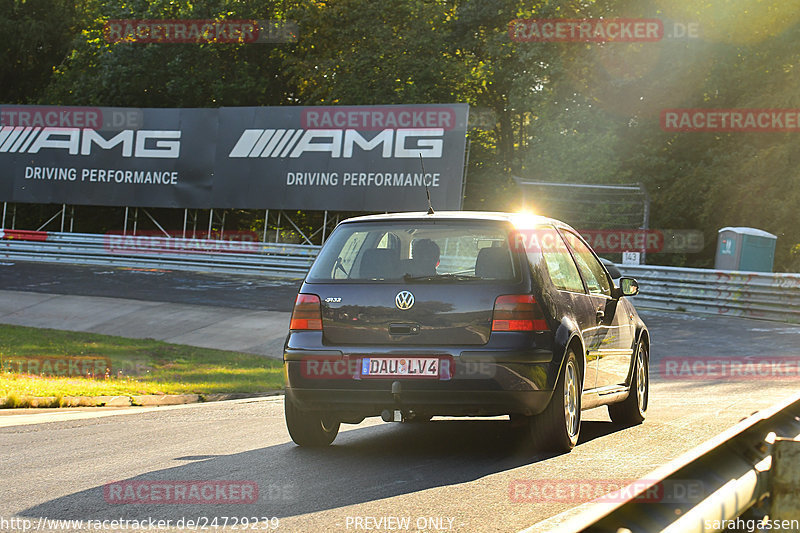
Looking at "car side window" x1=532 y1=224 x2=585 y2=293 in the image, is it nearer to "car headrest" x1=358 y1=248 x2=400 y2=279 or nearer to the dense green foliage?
"car headrest" x1=358 y1=248 x2=400 y2=279

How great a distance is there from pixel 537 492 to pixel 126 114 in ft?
114

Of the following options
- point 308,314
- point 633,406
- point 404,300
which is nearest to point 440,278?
point 404,300

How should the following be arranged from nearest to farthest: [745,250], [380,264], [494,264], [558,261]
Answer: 1. [494,264]
2. [380,264]
3. [558,261]
4. [745,250]

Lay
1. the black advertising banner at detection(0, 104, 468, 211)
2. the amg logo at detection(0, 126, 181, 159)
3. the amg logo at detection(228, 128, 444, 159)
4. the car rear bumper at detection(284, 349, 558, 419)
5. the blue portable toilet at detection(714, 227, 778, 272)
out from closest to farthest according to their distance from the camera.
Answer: the car rear bumper at detection(284, 349, 558, 419), the blue portable toilet at detection(714, 227, 778, 272), the amg logo at detection(228, 128, 444, 159), the black advertising banner at detection(0, 104, 468, 211), the amg logo at detection(0, 126, 181, 159)

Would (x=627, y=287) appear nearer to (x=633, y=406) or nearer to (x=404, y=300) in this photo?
(x=633, y=406)

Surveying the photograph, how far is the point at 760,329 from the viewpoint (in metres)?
21.3

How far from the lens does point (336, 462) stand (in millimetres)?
7156

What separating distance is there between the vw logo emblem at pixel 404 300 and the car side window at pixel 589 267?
180 cm

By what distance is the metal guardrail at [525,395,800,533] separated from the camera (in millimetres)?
3352

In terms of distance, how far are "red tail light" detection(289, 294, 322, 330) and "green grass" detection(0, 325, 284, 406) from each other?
5.22m

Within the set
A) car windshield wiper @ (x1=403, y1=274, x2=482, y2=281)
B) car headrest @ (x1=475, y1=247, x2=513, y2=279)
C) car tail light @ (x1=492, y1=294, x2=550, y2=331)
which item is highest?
car headrest @ (x1=475, y1=247, x2=513, y2=279)

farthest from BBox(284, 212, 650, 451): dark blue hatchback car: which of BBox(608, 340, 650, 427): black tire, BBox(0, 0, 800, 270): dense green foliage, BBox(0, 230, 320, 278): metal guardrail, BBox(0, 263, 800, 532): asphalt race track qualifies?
BBox(0, 0, 800, 270): dense green foliage

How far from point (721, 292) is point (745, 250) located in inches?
161

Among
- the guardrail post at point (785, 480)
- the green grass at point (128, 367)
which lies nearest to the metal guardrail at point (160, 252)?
the green grass at point (128, 367)
